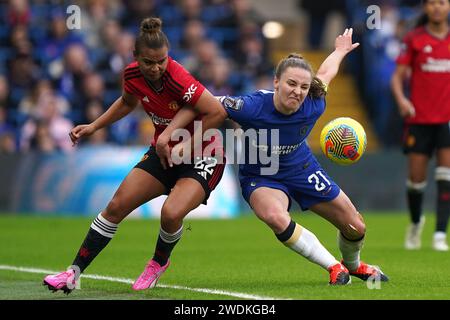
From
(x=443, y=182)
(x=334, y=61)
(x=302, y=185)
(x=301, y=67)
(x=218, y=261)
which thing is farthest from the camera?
(x=443, y=182)

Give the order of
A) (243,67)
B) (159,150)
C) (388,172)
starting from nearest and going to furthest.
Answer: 1. (159,150)
2. (388,172)
3. (243,67)

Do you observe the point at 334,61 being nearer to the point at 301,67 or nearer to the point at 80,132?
the point at 301,67

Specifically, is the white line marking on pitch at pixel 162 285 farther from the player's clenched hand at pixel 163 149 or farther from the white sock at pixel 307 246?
the player's clenched hand at pixel 163 149

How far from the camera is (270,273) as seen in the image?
9016mm

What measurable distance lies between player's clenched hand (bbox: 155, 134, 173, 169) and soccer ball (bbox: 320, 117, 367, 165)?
122 cm

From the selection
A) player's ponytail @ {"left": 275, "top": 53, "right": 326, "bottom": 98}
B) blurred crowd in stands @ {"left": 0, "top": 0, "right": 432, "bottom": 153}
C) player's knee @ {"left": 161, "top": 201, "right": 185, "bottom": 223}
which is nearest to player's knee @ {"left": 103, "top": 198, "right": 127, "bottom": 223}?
player's knee @ {"left": 161, "top": 201, "right": 185, "bottom": 223}

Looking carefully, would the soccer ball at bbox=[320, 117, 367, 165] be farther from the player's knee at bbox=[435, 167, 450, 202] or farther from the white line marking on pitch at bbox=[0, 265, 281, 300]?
the player's knee at bbox=[435, 167, 450, 202]

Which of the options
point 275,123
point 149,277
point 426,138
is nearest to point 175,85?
point 275,123

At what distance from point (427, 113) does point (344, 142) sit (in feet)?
12.5

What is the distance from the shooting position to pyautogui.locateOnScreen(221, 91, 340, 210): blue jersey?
796cm

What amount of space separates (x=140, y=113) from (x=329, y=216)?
10.2 m

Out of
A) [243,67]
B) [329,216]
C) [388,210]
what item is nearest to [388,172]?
[388,210]

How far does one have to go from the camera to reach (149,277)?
8.02 meters

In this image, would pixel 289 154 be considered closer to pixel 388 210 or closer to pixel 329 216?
pixel 329 216
